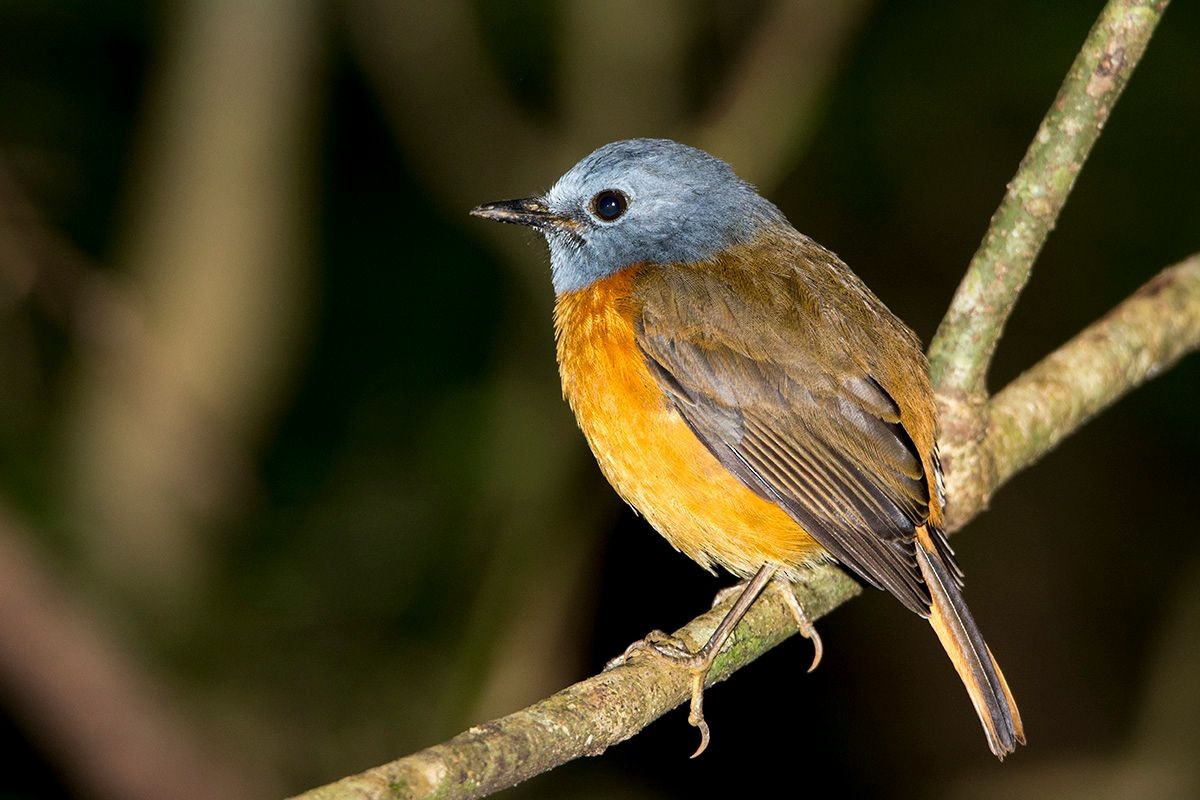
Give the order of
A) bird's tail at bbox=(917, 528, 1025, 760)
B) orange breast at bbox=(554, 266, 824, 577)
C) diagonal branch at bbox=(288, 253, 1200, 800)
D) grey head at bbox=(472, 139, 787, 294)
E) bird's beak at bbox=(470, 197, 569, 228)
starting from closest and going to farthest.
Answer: diagonal branch at bbox=(288, 253, 1200, 800)
bird's tail at bbox=(917, 528, 1025, 760)
orange breast at bbox=(554, 266, 824, 577)
grey head at bbox=(472, 139, 787, 294)
bird's beak at bbox=(470, 197, 569, 228)

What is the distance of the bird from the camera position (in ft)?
13.9

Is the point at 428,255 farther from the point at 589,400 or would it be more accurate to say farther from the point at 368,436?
the point at 589,400

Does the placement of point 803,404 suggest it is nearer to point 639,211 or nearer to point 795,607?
point 795,607

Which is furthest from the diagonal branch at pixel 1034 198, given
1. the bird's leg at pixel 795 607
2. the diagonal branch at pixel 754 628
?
the bird's leg at pixel 795 607

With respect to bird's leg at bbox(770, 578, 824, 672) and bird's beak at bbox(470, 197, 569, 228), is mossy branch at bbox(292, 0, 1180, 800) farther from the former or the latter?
bird's beak at bbox(470, 197, 569, 228)

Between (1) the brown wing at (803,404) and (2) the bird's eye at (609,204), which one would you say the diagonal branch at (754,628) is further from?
(2) the bird's eye at (609,204)

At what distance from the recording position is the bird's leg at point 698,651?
12.9 feet

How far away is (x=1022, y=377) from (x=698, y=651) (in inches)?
82.0

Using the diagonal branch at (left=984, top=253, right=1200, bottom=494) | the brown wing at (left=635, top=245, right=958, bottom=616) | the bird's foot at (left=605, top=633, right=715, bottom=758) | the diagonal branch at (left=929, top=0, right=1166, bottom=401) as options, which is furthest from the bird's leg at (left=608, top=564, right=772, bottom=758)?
the diagonal branch at (left=984, top=253, right=1200, bottom=494)

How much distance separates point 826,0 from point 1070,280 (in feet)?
9.94

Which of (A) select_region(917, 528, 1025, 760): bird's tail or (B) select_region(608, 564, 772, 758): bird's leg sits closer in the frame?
(B) select_region(608, 564, 772, 758): bird's leg

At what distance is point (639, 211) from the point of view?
5.02m

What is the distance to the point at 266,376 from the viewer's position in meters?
7.28

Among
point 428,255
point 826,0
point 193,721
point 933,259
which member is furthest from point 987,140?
point 193,721
